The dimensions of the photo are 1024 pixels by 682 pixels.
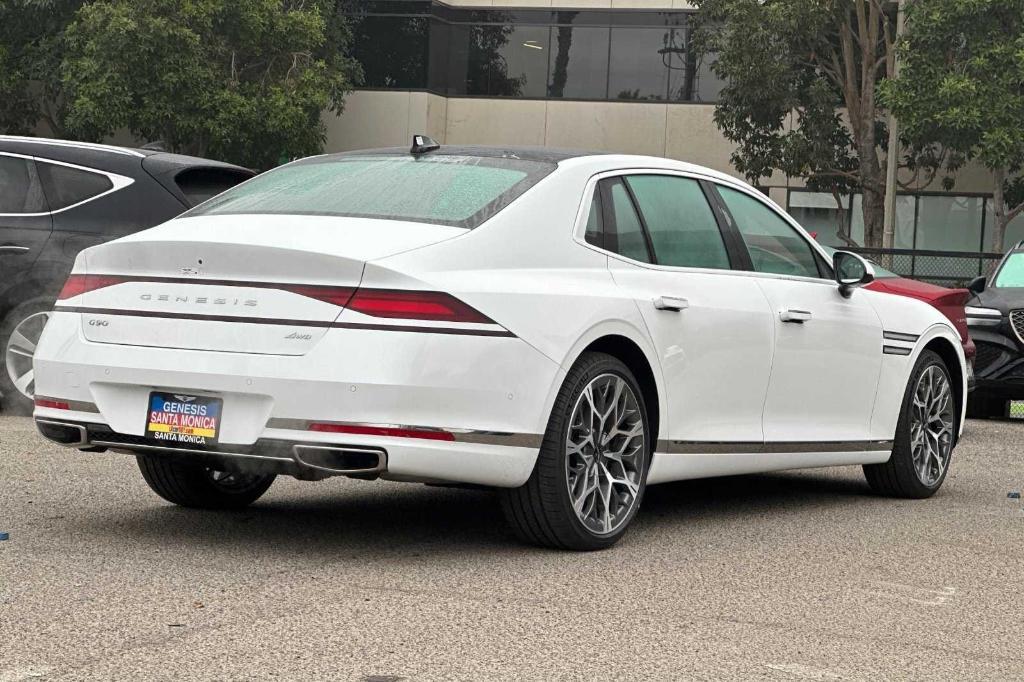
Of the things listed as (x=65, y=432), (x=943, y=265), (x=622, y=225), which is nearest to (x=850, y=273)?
(x=622, y=225)

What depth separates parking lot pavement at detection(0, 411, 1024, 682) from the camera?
454 centimetres

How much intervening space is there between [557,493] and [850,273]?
2536mm

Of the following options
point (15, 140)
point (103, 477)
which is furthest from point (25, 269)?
point (103, 477)

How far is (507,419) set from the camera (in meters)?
5.81

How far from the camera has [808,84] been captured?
36750 mm

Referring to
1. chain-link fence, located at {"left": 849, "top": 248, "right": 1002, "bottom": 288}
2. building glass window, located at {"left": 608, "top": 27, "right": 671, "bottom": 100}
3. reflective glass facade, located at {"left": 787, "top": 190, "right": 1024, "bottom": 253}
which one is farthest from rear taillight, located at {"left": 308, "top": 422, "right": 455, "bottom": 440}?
building glass window, located at {"left": 608, "top": 27, "right": 671, "bottom": 100}

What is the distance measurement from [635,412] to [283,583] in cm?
167

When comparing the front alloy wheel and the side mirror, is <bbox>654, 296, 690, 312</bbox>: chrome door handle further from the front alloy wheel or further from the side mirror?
the front alloy wheel

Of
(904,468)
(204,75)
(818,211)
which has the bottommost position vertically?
(904,468)

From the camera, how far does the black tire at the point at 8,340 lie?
34.1ft

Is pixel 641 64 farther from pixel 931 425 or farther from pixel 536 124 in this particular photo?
pixel 931 425

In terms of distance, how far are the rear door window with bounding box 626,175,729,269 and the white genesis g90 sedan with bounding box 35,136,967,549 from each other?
0.01 m

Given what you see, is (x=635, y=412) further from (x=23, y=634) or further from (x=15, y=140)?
(x=15, y=140)

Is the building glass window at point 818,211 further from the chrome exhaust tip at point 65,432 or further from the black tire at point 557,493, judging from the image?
the chrome exhaust tip at point 65,432
